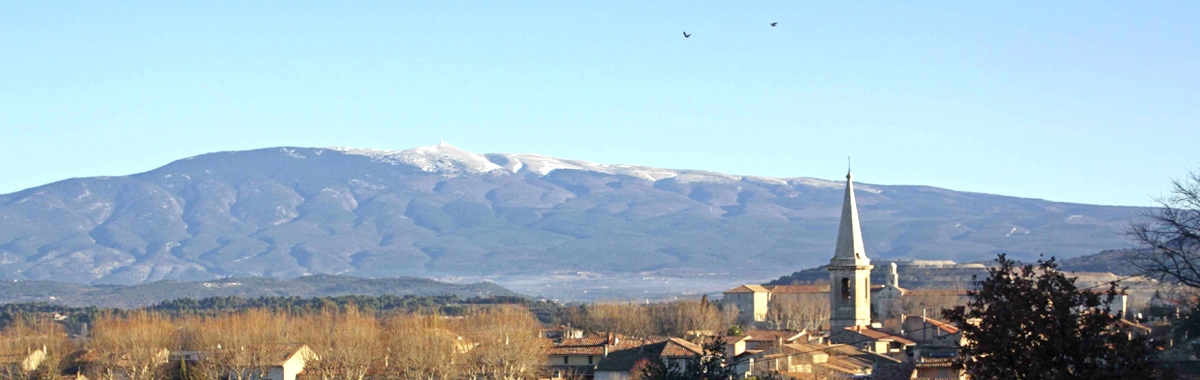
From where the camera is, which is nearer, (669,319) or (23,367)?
(23,367)

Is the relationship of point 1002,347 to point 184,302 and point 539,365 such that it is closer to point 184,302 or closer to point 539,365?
point 539,365

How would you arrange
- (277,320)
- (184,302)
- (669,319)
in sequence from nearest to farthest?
1. (277,320)
2. (669,319)
3. (184,302)

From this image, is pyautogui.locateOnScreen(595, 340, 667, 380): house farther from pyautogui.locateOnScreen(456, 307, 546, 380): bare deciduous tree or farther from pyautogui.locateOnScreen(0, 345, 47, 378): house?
pyautogui.locateOnScreen(0, 345, 47, 378): house

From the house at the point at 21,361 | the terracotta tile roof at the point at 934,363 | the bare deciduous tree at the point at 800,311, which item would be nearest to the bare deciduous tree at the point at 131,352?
the house at the point at 21,361

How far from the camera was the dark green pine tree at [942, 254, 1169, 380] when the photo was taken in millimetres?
24859

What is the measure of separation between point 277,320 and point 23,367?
1718 cm

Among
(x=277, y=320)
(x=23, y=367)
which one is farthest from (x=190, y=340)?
(x=23, y=367)

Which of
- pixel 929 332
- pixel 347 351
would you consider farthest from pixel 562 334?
pixel 929 332

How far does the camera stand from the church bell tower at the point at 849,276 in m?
70.7

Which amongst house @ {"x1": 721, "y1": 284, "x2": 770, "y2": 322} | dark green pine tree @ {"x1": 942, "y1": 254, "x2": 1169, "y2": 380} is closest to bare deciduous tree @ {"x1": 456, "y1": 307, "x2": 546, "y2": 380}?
house @ {"x1": 721, "y1": 284, "x2": 770, "y2": 322}

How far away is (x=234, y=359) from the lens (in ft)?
253

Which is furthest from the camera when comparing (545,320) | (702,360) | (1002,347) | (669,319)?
(545,320)

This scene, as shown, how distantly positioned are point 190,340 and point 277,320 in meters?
5.17

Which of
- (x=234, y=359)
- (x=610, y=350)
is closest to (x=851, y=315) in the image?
(x=610, y=350)
